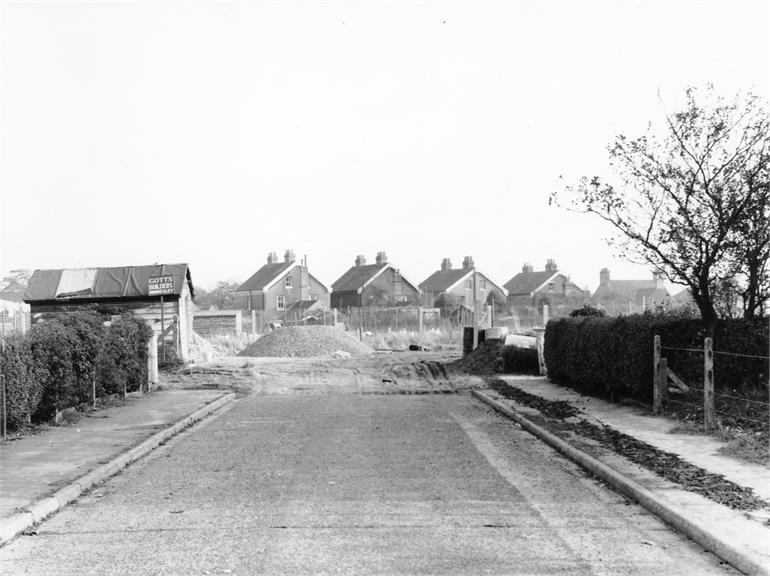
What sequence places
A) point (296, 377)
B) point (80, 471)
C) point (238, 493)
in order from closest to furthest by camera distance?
point (238, 493) → point (80, 471) → point (296, 377)

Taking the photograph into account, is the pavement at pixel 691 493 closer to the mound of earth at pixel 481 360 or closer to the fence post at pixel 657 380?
the fence post at pixel 657 380

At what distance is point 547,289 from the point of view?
8475cm

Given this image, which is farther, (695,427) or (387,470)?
(695,427)

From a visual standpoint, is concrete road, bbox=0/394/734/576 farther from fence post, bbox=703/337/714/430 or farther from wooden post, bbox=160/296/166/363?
wooden post, bbox=160/296/166/363

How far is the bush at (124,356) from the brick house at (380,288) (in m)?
59.2

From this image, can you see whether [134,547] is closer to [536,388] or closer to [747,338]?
[747,338]

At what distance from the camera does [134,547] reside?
21.1 ft

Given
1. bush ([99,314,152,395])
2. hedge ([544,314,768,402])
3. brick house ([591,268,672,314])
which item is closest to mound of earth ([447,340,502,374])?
hedge ([544,314,768,402])

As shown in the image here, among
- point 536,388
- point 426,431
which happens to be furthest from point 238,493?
point 536,388

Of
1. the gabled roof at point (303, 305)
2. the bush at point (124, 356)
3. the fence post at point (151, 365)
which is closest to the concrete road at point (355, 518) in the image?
the bush at point (124, 356)

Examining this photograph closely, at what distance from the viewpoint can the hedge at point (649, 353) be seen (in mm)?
13539

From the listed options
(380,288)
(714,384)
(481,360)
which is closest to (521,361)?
(481,360)

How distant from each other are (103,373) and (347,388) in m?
8.80

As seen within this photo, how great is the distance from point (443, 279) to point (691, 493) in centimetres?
7856
